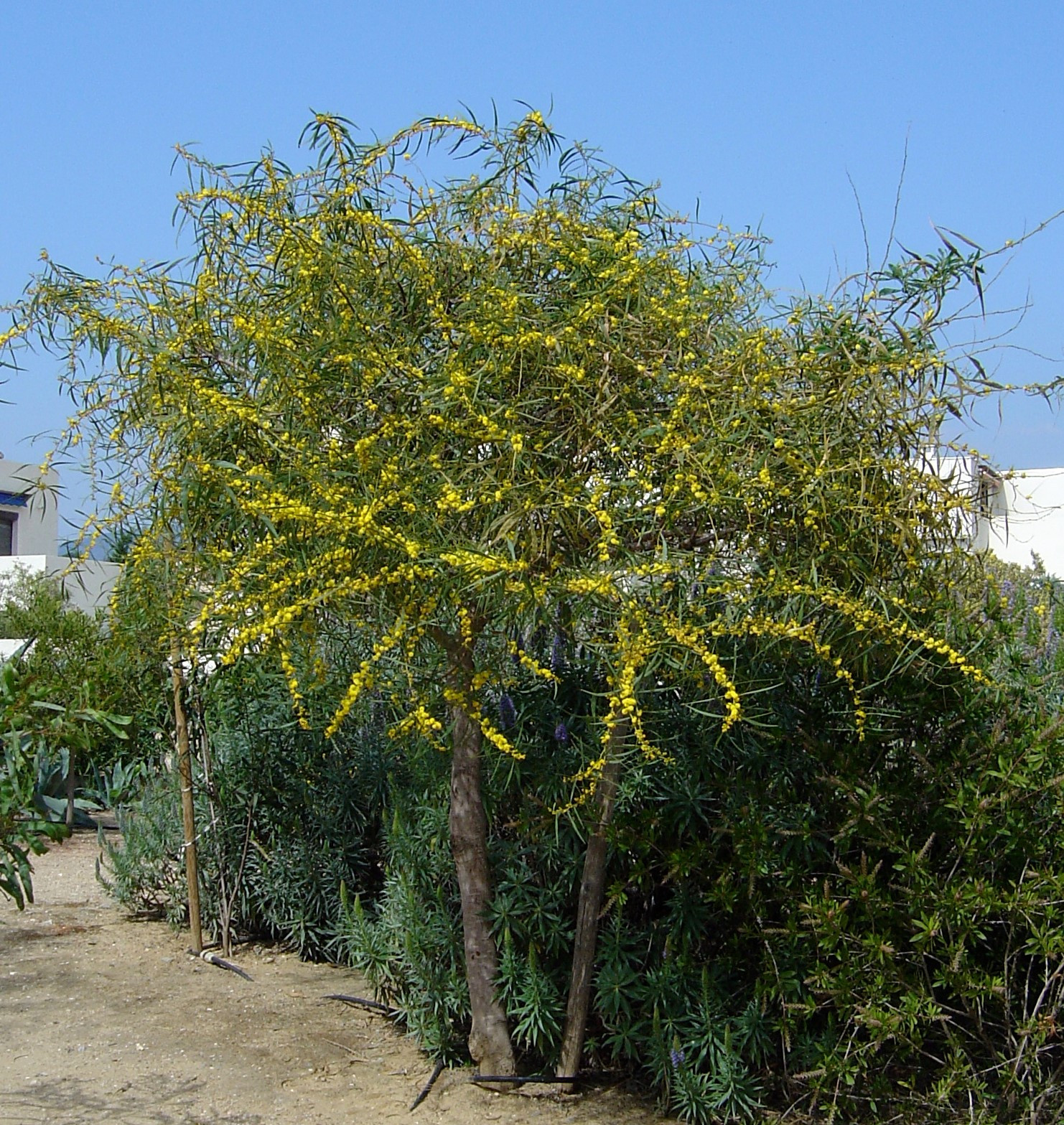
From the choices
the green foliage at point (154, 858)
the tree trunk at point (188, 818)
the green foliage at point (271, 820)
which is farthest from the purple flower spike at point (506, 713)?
the green foliage at point (154, 858)

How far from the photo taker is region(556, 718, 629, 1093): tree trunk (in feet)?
14.4

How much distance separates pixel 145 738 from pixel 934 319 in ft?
23.7

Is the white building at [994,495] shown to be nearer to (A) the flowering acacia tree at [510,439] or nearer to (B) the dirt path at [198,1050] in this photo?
(A) the flowering acacia tree at [510,439]

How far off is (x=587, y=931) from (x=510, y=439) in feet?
6.20

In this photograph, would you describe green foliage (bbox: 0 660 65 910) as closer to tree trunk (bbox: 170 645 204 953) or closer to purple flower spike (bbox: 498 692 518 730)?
purple flower spike (bbox: 498 692 518 730)

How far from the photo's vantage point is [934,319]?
3670mm

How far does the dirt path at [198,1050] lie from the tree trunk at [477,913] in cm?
16

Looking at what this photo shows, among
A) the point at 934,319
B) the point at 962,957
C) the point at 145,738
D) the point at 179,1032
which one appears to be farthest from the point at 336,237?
the point at 145,738

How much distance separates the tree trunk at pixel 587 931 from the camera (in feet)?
14.4

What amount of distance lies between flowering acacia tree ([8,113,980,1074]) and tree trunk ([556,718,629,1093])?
107 millimetres

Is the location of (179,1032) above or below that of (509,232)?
below

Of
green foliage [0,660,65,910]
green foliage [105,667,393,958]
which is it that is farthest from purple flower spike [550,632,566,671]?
green foliage [0,660,65,910]

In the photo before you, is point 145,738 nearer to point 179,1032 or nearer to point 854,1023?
point 179,1032

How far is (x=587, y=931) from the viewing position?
4.47m
